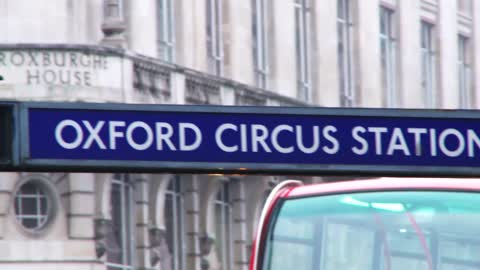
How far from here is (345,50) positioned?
160ft

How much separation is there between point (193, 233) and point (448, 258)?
89.8ft

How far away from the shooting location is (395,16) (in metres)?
50.6

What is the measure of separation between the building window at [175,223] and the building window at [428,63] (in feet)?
45.8

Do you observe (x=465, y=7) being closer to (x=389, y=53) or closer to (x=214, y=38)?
(x=389, y=53)

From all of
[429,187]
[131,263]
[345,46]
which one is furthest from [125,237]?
[429,187]

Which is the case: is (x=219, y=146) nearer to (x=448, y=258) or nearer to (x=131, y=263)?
(x=448, y=258)

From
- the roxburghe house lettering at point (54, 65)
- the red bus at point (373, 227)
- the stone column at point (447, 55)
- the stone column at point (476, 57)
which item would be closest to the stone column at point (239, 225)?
the roxburghe house lettering at point (54, 65)

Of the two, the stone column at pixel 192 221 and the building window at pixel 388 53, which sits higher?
the building window at pixel 388 53

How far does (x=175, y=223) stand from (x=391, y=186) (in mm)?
26508

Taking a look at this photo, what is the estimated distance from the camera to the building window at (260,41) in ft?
143

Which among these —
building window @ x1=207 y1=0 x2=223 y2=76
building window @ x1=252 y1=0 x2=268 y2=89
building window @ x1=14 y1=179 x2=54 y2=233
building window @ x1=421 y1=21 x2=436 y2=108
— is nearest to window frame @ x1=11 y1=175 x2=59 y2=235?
building window @ x1=14 y1=179 x2=54 y2=233

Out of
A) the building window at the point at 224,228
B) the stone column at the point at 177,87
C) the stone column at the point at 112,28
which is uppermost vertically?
the stone column at the point at 112,28

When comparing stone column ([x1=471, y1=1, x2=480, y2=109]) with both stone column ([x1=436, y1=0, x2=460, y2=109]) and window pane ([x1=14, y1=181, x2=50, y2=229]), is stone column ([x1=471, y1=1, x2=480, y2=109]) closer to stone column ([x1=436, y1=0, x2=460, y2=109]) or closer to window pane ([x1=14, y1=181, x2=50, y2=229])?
stone column ([x1=436, y1=0, x2=460, y2=109])

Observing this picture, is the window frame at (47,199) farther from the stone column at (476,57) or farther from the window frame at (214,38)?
the stone column at (476,57)
